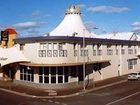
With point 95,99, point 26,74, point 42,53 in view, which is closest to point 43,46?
point 42,53

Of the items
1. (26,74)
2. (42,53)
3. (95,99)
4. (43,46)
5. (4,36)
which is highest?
(4,36)

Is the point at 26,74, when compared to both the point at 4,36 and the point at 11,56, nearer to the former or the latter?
the point at 11,56

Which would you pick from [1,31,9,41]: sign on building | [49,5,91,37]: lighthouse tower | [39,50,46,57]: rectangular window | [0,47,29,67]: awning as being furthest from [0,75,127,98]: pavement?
[49,5,91,37]: lighthouse tower

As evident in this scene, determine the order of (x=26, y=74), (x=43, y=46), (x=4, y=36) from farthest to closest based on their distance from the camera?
1. (x=4, y=36)
2. (x=26, y=74)
3. (x=43, y=46)

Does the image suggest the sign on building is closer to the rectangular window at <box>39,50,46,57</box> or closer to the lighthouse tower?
the rectangular window at <box>39,50,46,57</box>

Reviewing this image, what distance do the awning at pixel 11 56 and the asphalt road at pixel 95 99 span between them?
7577mm

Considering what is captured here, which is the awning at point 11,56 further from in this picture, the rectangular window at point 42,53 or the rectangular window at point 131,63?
the rectangular window at point 131,63

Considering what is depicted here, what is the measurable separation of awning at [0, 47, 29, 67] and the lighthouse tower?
→ 16.9 metres

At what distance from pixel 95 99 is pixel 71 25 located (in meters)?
31.9

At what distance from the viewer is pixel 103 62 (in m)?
56.8

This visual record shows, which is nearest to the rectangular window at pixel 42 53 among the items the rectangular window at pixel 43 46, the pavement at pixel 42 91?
the rectangular window at pixel 43 46

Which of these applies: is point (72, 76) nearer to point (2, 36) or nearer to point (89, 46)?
point (89, 46)

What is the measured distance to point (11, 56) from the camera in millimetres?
52094

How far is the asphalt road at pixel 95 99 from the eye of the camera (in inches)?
1465
